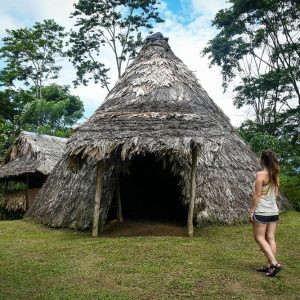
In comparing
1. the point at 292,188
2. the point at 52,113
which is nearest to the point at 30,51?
the point at 52,113

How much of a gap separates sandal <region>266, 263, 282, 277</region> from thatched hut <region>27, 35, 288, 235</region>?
109 inches

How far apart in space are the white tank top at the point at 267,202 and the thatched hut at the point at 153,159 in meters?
2.28

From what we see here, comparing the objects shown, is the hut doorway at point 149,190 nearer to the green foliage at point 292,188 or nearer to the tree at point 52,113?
the green foliage at point 292,188

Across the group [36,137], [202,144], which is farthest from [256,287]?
[36,137]

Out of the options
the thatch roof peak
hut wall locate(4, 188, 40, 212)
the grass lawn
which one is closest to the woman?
the grass lawn

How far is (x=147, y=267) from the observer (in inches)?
213

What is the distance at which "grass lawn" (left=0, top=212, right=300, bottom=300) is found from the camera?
14.6 ft

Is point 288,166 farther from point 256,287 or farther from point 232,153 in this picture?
point 256,287

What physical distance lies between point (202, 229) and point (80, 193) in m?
2.88

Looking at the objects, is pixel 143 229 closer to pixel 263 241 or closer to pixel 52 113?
pixel 263 241

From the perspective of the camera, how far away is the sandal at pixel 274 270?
16.0 ft

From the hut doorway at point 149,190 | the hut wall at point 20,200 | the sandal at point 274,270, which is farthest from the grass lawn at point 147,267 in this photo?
the hut wall at point 20,200

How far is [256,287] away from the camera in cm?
458

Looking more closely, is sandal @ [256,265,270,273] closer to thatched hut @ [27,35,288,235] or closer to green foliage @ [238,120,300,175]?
thatched hut @ [27,35,288,235]
